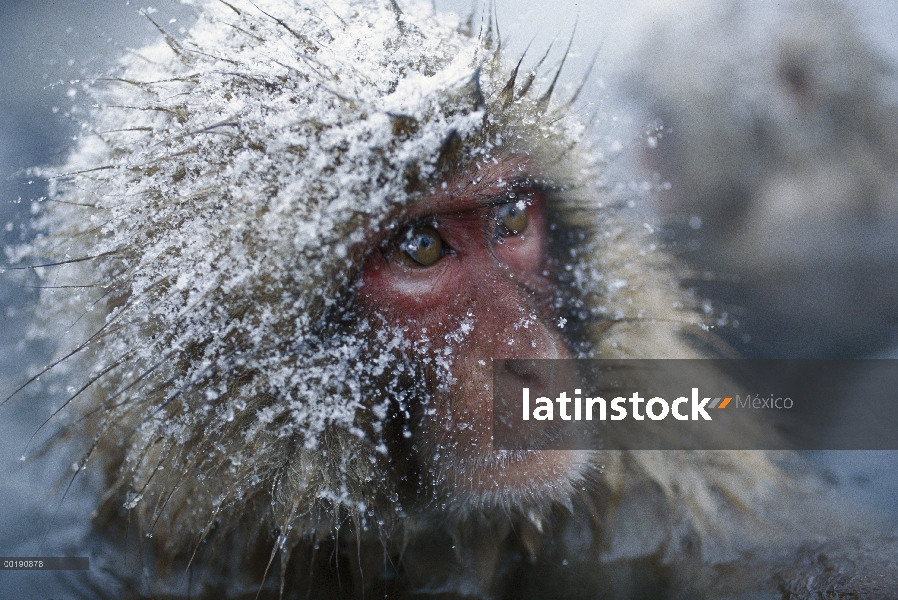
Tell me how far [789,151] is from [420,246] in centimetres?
218

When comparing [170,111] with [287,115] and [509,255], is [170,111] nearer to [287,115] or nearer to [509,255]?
[287,115]

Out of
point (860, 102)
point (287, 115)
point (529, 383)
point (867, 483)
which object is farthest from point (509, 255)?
point (860, 102)

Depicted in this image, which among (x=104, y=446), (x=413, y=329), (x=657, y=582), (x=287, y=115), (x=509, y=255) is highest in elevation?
(x=287, y=115)

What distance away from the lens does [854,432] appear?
7.47 ft

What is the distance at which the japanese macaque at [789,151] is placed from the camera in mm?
2768

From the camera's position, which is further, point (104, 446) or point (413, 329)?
point (104, 446)

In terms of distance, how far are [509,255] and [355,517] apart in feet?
1.99

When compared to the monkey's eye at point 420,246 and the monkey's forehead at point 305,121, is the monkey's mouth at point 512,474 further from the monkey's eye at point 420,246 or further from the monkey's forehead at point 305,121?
the monkey's forehead at point 305,121

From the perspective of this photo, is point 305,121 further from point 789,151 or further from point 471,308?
point 789,151

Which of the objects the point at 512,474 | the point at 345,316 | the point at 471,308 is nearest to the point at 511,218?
the point at 471,308

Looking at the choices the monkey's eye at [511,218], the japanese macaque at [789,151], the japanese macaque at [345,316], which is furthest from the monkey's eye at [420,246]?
the japanese macaque at [789,151]

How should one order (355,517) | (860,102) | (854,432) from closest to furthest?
(355,517)
(854,432)
(860,102)

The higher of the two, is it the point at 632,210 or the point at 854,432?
the point at 632,210

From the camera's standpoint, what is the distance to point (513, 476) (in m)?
1.46
